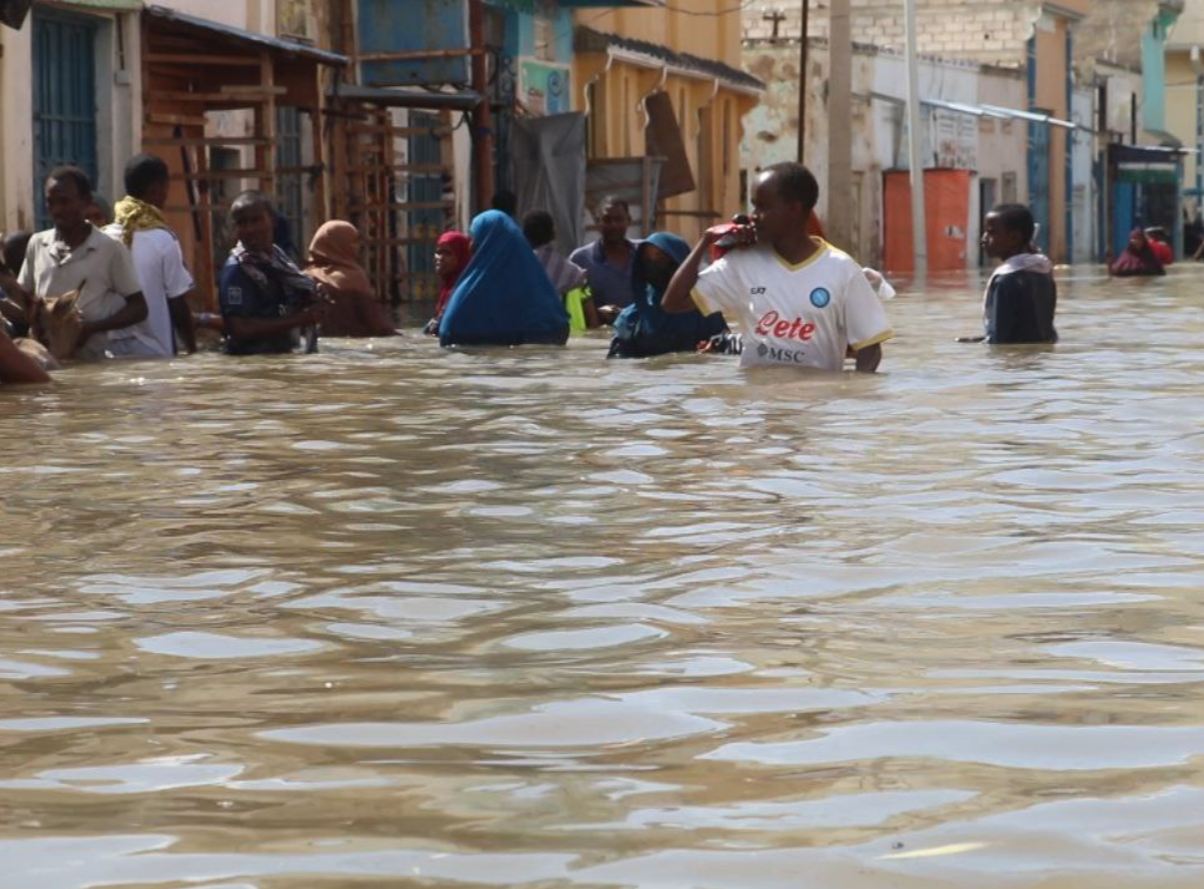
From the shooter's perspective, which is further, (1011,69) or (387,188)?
(1011,69)

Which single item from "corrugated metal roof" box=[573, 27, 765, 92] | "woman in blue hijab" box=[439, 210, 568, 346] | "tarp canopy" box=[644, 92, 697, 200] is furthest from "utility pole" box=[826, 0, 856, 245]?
"woman in blue hijab" box=[439, 210, 568, 346]

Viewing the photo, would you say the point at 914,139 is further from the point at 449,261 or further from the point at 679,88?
the point at 449,261

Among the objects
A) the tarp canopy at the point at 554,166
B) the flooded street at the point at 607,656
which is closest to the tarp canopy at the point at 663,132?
the tarp canopy at the point at 554,166

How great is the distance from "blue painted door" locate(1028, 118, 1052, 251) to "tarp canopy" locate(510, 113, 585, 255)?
1163 inches

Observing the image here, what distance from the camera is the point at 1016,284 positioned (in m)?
13.0

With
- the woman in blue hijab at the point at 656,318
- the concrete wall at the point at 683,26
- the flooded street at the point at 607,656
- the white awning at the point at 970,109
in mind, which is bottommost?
the flooded street at the point at 607,656

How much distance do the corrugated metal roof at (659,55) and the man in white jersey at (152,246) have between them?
16.9 metres

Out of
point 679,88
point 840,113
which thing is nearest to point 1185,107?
point 679,88

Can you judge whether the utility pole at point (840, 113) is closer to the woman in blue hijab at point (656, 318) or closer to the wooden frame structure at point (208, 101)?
the wooden frame structure at point (208, 101)

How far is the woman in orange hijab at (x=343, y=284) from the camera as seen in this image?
15602mm

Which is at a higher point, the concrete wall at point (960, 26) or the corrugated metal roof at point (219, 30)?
the concrete wall at point (960, 26)

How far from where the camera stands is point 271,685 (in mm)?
3932

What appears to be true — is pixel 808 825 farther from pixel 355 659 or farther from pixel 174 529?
pixel 174 529

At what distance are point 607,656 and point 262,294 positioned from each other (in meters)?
9.69
